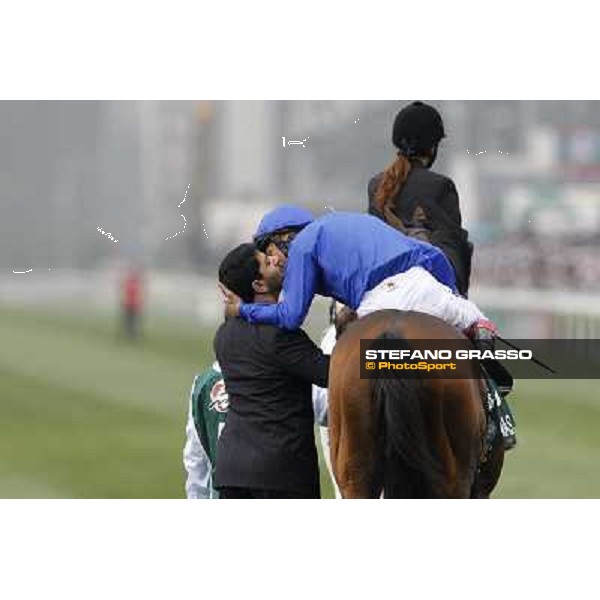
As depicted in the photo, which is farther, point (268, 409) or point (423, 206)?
point (423, 206)

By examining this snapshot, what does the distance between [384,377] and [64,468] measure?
290 inches

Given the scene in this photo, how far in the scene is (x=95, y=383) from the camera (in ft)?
64.5

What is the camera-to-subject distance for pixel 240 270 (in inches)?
210

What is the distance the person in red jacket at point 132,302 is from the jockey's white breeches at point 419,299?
19073 mm

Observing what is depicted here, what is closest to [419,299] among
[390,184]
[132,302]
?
[390,184]

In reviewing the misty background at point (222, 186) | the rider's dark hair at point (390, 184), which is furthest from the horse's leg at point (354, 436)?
the misty background at point (222, 186)

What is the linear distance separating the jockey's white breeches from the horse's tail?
314 mm

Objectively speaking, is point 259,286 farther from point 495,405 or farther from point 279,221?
point 495,405

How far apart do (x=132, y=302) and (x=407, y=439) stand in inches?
796

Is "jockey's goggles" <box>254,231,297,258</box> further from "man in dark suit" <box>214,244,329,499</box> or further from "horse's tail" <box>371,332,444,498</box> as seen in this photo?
"horse's tail" <box>371,332,444,498</box>

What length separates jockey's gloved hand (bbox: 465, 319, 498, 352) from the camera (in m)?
5.51

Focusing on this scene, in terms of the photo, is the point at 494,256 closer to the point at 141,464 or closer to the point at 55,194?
the point at 141,464

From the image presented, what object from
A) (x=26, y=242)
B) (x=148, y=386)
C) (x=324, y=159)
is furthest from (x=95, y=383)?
(x=26, y=242)

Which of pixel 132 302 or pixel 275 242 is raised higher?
pixel 275 242
